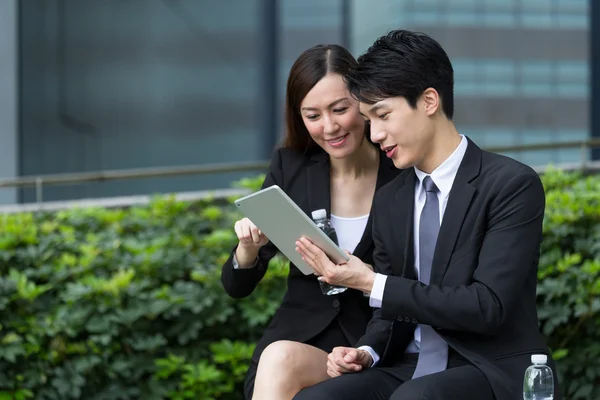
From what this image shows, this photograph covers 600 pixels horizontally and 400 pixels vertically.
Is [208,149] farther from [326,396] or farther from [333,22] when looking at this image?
[326,396]

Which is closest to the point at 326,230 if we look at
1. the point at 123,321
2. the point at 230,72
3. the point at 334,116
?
the point at 334,116

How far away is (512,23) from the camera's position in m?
9.55

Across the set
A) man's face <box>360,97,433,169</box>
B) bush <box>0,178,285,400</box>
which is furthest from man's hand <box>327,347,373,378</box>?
bush <box>0,178,285,400</box>

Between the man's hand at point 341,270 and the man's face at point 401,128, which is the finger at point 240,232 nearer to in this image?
the man's hand at point 341,270

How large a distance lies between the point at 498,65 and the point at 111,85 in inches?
150

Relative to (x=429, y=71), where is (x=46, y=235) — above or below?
below

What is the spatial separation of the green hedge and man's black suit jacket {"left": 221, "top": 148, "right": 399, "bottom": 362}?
115 cm

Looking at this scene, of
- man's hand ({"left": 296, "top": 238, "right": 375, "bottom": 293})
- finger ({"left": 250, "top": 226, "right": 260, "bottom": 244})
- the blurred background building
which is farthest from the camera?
the blurred background building

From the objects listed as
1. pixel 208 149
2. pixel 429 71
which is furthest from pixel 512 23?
pixel 429 71

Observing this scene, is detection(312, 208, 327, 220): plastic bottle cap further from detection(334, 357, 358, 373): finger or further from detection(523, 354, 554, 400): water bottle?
detection(523, 354, 554, 400): water bottle

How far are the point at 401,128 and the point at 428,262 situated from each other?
0.37 metres

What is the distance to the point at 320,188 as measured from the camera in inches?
125

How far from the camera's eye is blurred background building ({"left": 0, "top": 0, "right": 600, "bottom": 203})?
8.26 metres

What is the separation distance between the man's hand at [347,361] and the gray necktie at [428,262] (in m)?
0.16
